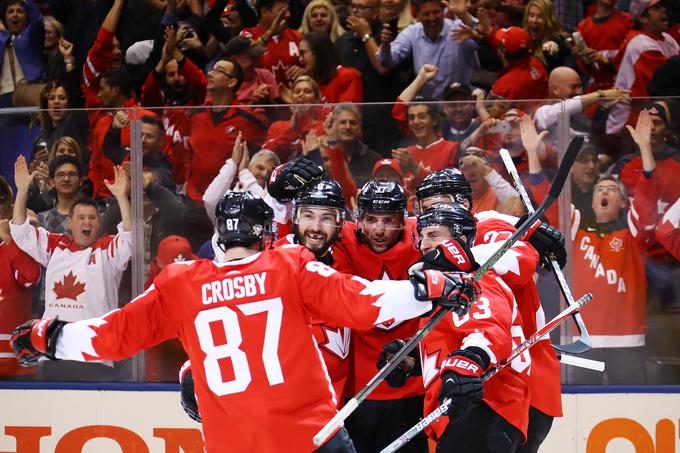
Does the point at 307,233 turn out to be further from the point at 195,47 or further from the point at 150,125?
the point at 195,47

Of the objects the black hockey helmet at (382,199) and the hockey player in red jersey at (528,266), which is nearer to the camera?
the hockey player in red jersey at (528,266)

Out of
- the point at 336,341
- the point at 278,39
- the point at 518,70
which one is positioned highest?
the point at 278,39

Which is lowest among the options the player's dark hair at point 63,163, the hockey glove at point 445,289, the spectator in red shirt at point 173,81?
the hockey glove at point 445,289

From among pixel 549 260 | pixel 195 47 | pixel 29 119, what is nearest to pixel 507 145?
pixel 549 260

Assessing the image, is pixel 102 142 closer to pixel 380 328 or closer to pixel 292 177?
pixel 292 177

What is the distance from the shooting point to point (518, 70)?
5.44 metres

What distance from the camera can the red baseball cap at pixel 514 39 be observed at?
18.0ft

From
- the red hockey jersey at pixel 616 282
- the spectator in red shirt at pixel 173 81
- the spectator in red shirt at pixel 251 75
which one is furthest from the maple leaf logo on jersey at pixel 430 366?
the spectator in red shirt at pixel 173 81

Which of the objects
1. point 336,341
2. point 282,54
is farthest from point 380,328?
point 282,54

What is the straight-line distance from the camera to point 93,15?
6195mm

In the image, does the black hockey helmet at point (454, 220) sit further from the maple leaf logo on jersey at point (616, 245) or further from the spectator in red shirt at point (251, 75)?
the spectator in red shirt at point (251, 75)

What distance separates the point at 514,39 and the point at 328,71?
952mm

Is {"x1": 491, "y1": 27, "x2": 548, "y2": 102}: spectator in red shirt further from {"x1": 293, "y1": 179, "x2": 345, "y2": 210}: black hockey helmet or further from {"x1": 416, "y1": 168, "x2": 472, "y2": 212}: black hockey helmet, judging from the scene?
{"x1": 293, "y1": 179, "x2": 345, "y2": 210}: black hockey helmet

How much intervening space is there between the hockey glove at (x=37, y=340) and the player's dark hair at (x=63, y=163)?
1.73 meters
